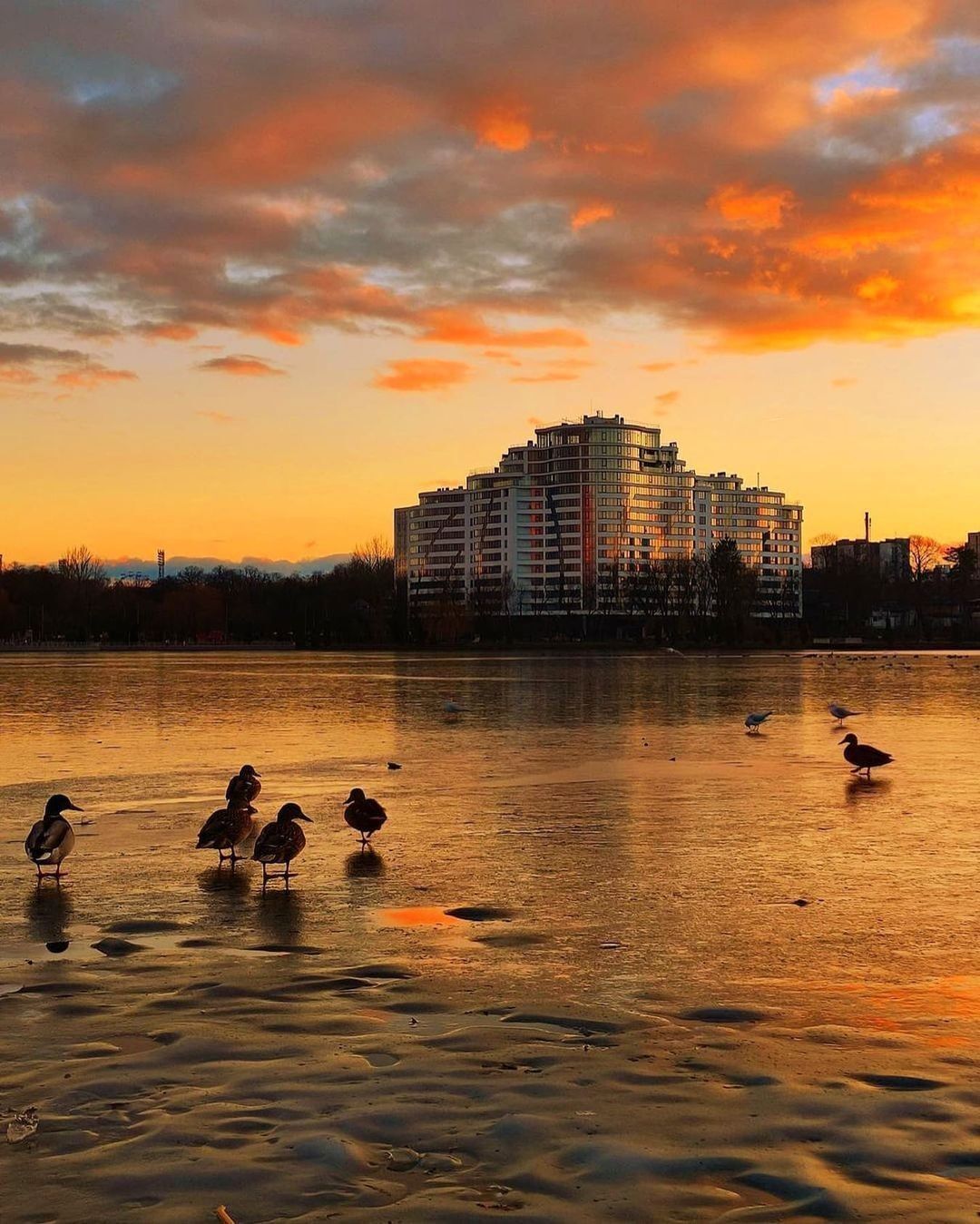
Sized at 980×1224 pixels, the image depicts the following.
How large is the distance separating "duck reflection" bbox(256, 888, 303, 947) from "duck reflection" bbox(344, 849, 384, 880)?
922mm

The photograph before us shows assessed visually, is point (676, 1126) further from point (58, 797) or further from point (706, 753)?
point (706, 753)

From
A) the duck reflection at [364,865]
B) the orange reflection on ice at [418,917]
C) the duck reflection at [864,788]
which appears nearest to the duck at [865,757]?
the duck reflection at [864,788]

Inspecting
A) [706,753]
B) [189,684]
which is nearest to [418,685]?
[189,684]

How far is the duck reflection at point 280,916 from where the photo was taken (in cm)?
1002

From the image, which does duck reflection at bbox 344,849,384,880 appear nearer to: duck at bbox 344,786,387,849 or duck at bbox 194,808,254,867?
duck at bbox 344,786,387,849

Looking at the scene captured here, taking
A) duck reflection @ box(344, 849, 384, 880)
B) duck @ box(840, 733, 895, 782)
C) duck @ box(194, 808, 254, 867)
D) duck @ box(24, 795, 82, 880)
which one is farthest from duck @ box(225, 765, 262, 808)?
duck @ box(840, 733, 895, 782)

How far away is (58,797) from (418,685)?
44.3m

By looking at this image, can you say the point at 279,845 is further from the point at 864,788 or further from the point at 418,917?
the point at 864,788

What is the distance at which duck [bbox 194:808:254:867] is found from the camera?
13.4 metres

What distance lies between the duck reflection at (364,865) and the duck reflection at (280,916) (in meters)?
0.92

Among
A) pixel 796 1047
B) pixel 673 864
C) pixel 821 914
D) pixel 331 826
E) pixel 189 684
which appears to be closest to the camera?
pixel 796 1047

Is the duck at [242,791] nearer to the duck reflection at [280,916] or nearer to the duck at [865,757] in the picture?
the duck reflection at [280,916]

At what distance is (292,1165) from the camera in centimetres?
550

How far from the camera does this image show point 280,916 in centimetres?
1091
